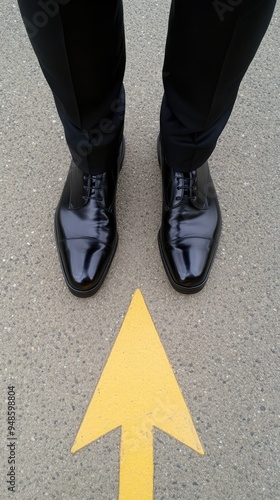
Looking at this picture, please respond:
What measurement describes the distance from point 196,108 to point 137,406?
85 centimetres

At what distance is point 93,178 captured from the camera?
1.39 m

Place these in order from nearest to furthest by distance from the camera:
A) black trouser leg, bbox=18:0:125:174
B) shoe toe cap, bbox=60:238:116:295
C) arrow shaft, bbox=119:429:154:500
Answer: black trouser leg, bbox=18:0:125:174 < arrow shaft, bbox=119:429:154:500 < shoe toe cap, bbox=60:238:116:295

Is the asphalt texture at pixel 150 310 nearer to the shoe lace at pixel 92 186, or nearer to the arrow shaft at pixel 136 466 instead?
the arrow shaft at pixel 136 466

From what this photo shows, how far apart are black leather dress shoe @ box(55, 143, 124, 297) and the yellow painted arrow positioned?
0.19 m

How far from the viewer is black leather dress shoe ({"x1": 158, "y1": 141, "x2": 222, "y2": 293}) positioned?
1.38 metres

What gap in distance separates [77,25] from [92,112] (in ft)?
0.83

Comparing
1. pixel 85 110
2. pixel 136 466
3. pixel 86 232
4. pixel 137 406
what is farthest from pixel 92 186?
pixel 136 466

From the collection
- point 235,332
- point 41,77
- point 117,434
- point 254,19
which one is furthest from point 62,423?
point 41,77

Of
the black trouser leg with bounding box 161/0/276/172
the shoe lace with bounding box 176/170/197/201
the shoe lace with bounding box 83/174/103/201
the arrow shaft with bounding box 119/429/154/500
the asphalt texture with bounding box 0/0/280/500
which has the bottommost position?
the arrow shaft with bounding box 119/429/154/500

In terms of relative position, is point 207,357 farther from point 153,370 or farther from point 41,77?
point 41,77

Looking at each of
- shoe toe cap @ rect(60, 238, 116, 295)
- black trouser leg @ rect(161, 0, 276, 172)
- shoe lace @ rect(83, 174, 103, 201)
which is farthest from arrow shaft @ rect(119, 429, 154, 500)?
black trouser leg @ rect(161, 0, 276, 172)

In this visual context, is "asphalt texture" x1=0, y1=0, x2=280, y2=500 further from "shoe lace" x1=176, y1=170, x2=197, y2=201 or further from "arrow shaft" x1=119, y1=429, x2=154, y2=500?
"shoe lace" x1=176, y1=170, x2=197, y2=201


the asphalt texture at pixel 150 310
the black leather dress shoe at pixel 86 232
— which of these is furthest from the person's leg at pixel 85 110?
the asphalt texture at pixel 150 310

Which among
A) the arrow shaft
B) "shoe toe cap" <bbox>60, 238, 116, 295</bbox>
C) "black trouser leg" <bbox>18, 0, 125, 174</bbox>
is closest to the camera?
"black trouser leg" <bbox>18, 0, 125, 174</bbox>
